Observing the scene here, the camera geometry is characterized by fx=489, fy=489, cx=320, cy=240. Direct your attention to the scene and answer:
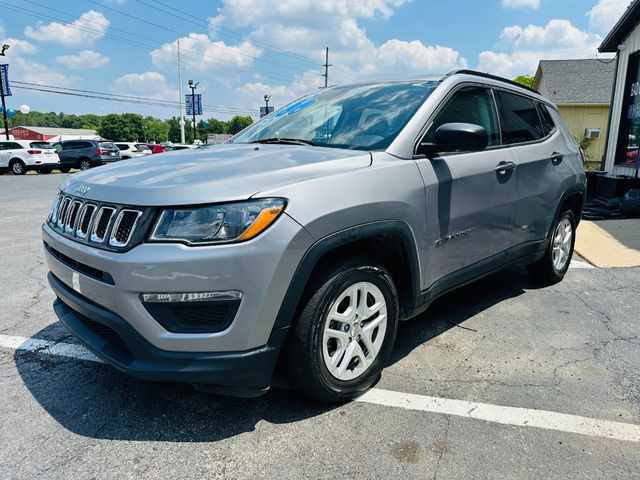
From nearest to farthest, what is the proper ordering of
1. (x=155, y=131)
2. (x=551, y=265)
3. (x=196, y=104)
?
1. (x=551, y=265)
2. (x=196, y=104)
3. (x=155, y=131)

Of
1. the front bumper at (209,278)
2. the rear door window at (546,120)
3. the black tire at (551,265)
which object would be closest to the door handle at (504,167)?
the rear door window at (546,120)

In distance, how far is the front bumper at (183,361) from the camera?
7.09ft

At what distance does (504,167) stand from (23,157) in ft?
90.1

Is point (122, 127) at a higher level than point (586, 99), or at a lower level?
higher

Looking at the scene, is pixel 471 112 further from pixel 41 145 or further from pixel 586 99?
pixel 41 145

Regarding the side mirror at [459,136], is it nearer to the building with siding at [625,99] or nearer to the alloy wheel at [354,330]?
the alloy wheel at [354,330]

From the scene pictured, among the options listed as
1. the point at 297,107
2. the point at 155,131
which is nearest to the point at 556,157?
the point at 297,107

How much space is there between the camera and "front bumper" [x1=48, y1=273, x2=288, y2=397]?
7.09ft

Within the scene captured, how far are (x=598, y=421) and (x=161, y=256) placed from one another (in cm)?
236

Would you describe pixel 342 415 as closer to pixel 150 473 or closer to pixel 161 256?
pixel 150 473

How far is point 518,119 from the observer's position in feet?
13.3

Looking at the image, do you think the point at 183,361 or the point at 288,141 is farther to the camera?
the point at 288,141

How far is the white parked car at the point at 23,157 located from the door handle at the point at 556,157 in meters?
27.1

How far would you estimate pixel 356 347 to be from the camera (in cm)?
266
